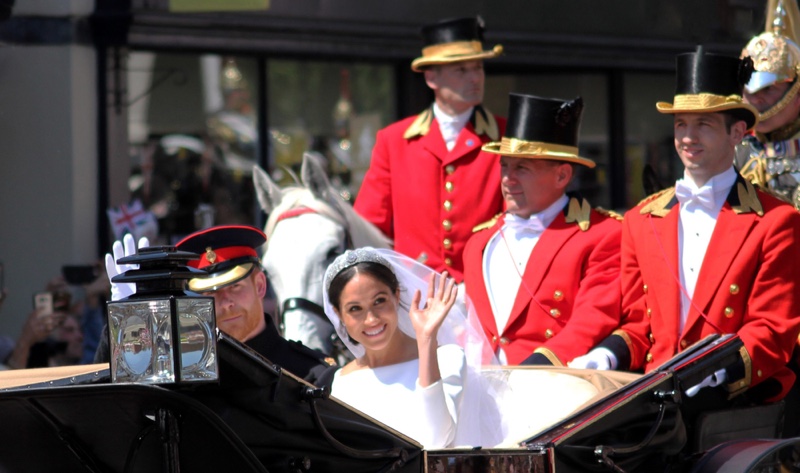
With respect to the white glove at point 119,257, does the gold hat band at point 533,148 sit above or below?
above

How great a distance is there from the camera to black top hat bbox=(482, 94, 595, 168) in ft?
16.6

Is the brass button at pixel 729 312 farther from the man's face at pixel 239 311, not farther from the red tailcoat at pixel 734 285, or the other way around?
the man's face at pixel 239 311

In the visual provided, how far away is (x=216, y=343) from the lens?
9.27 ft

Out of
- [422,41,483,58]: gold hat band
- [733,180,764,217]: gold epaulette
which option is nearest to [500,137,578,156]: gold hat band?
[733,180,764,217]: gold epaulette

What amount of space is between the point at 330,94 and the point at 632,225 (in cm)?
533

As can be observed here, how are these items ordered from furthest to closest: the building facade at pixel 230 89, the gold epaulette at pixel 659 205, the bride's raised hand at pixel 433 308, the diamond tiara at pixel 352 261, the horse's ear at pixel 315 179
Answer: the building facade at pixel 230 89
the horse's ear at pixel 315 179
the gold epaulette at pixel 659 205
the diamond tiara at pixel 352 261
the bride's raised hand at pixel 433 308

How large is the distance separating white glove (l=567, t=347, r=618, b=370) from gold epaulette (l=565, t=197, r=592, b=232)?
1.96ft

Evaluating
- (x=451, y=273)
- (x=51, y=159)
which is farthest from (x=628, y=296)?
(x=51, y=159)

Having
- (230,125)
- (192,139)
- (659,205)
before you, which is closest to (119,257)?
(659,205)

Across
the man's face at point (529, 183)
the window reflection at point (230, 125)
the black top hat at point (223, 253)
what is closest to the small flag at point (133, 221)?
the window reflection at point (230, 125)

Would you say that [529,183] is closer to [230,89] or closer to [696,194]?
[696,194]

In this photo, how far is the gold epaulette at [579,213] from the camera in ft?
16.6

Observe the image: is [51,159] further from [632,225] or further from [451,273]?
[632,225]

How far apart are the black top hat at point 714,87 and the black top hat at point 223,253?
5.24ft
